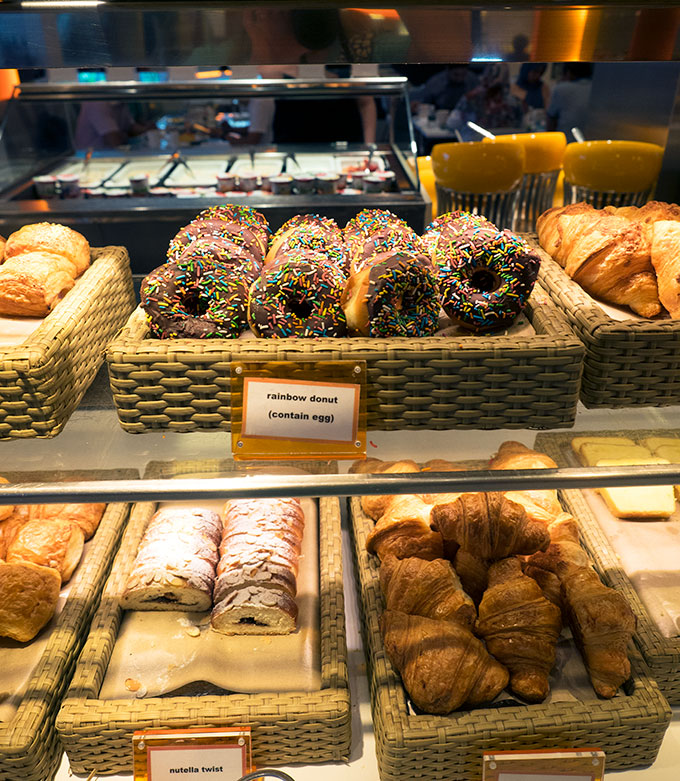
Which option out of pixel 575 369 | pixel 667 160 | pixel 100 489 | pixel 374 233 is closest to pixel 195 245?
pixel 374 233

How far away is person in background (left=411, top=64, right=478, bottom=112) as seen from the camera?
155 inches

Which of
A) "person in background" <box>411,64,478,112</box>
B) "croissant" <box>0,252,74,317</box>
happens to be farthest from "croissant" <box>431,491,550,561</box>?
"person in background" <box>411,64,478,112</box>

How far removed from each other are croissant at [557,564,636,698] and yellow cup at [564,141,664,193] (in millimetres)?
1365

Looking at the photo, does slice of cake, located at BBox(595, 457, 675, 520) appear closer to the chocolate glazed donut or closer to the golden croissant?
the golden croissant

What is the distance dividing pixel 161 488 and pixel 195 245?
1.35ft

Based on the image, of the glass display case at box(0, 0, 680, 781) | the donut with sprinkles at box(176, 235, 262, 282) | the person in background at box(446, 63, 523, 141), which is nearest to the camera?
the glass display case at box(0, 0, 680, 781)

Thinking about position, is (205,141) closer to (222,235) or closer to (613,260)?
(222,235)

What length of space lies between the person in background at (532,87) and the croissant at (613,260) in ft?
9.13

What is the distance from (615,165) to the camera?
6.99 ft

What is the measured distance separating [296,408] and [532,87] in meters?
3.47

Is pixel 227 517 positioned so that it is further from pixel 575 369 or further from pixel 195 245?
pixel 575 369

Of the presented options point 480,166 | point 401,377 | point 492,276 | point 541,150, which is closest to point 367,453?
point 401,377

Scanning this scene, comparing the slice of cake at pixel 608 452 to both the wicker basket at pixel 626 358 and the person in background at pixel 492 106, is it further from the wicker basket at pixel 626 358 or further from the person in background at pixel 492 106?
the person in background at pixel 492 106

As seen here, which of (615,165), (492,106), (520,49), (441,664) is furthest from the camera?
(492,106)
